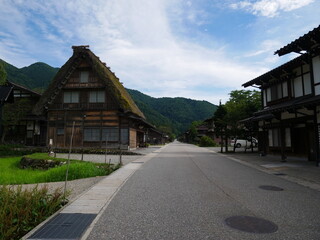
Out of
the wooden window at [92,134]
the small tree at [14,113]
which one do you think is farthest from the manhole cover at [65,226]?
the small tree at [14,113]

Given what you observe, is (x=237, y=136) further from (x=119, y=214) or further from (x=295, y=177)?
(x=119, y=214)

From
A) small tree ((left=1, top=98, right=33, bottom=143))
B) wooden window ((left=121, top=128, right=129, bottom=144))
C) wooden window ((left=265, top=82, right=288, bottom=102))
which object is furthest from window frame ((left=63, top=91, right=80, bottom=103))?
wooden window ((left=265, top=82, right=288, bottom=102))

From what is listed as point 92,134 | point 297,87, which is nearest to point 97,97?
point 92,134

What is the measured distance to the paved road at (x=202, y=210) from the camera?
387cm

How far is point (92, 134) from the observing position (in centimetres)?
2491

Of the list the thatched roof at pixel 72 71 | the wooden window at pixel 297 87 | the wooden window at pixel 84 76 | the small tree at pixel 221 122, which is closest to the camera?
the wooden window at pixel 297 87

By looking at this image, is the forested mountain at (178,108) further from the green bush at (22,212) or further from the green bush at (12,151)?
the green bush at (22,212)

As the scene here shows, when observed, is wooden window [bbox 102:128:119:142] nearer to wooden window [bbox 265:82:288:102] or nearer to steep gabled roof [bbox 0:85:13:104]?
steep gabled roof [bbox 0:85:13:104]

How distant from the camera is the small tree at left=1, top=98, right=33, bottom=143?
2556 cm

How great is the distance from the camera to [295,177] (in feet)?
31.3

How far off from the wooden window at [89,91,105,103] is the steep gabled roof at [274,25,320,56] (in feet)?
58.3

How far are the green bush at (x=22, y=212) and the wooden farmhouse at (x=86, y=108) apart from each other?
63.1 feet

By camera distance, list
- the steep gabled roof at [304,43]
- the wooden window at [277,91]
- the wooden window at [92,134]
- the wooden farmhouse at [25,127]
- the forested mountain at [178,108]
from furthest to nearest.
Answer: the forested mountain at [178,108]
the wooden farmhouse at [25,127]
the wooden window at [92,134]
the wooden window at [277,91]
the steep gabled roof at [304,43]

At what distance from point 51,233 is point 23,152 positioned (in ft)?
63.8
